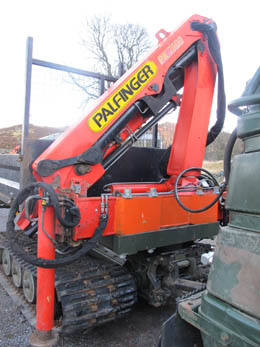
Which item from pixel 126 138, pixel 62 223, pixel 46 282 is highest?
pixel 126 138

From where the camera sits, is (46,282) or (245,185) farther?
(46,282)

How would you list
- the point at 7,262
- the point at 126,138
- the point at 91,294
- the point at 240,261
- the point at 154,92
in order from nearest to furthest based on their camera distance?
the point at 240,261
the point at 91,294
the point at 154,92
the point at 126,138
the point at 7,262

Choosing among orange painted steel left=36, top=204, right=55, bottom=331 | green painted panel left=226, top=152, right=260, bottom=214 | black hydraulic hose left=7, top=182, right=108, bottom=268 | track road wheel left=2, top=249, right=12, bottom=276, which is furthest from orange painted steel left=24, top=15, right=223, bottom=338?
track road wheel left=2, top=249, right=12, bottom=276

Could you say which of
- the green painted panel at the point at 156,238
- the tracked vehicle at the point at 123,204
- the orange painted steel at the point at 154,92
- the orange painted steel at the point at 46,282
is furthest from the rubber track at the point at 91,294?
the orange painted steel at the point at 154,92

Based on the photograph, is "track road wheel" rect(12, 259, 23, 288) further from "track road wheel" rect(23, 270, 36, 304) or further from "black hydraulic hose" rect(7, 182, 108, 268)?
"black hydraulic hose" rect(7, 182, 108, 268)

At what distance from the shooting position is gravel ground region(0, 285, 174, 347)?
2.63 meters

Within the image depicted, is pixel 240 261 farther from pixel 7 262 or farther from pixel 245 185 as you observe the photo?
pixel 7 262

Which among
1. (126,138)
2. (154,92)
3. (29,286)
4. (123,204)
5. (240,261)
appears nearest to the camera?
(240,261)

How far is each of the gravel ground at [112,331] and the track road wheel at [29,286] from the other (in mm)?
162

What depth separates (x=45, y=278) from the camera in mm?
2459

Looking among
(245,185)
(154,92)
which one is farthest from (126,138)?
(245,185)

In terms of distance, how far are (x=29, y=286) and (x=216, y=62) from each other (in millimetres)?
3163

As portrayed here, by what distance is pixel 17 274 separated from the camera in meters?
3.69

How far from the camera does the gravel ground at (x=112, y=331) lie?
2631 mm
